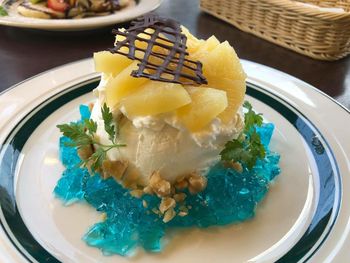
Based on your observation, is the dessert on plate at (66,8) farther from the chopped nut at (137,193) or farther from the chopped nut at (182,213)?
the chopped nut at (182,213)

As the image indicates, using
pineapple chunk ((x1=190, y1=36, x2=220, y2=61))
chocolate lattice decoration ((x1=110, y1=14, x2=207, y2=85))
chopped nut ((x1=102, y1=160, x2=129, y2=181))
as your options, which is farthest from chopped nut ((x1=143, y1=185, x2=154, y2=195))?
pineapple chunk ((x1=190, y1=36, x2=220, y2=61))

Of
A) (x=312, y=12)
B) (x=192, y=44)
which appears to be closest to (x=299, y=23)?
(x=312, y=12)

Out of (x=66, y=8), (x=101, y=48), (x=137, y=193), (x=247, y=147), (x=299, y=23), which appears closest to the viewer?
(x=137, y=193)

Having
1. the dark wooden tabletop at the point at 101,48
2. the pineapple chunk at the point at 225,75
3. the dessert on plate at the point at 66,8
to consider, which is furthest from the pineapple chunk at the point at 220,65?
the dessert on plate at the point at 66,8

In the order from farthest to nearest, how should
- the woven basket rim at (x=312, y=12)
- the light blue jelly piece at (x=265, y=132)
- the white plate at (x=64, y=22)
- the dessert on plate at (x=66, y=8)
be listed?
the dessert on plate at (x=66, y=8) → the white plate at (x=64, y=22) → the woven basket rim at (x=312, y=12) → the light blue jelly piece at (x=265, y=132)

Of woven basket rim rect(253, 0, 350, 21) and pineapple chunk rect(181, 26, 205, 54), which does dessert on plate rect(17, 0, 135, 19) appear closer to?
woven basket rim rect(253, 0, 350, 21)

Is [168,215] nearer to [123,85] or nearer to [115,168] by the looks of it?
[115,168]
